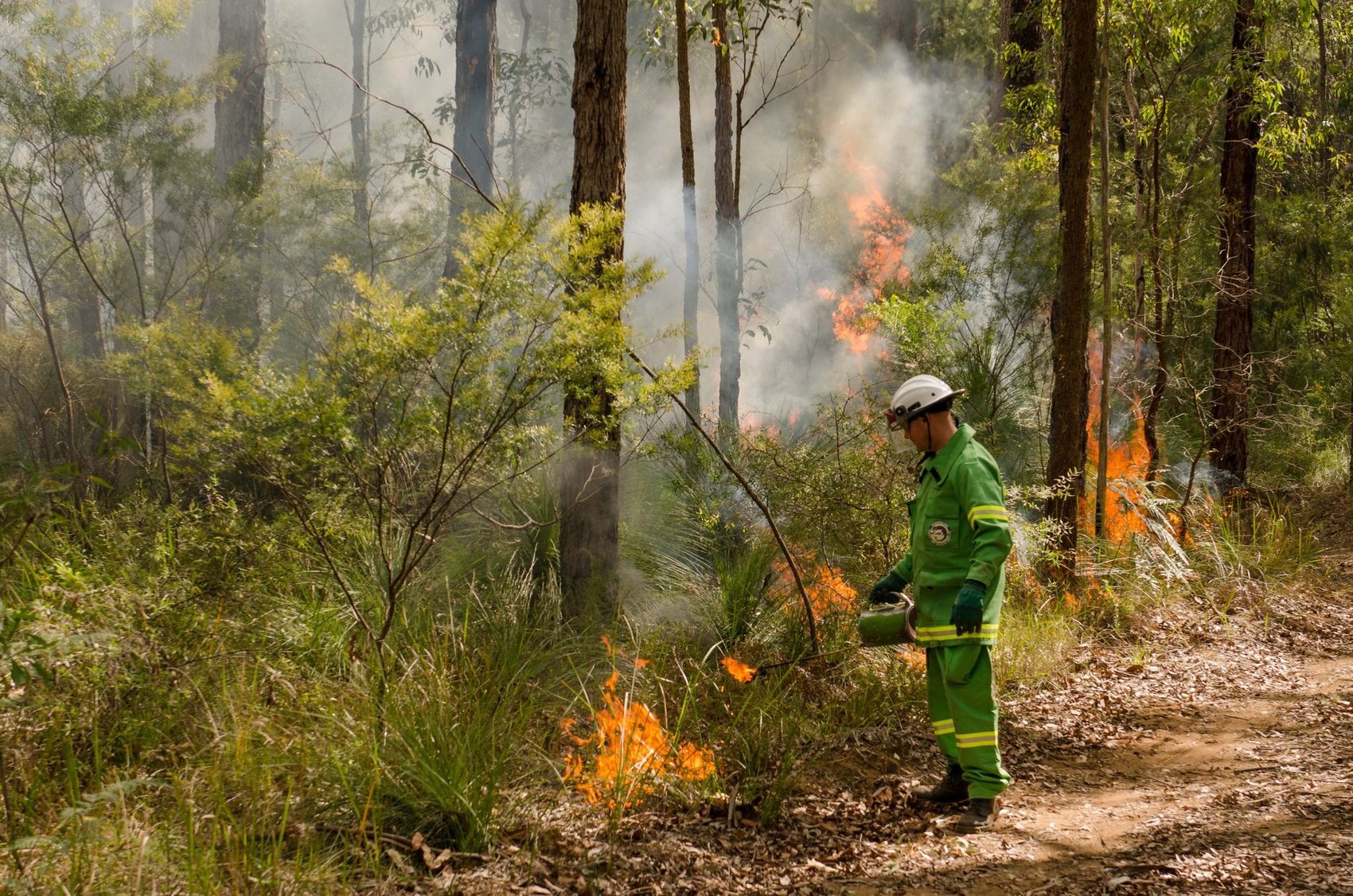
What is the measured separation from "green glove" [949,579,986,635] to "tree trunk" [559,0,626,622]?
9.52 feet

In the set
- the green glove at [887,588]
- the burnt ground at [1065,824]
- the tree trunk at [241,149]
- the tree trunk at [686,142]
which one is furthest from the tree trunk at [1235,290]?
the tree trunk at [241,149]

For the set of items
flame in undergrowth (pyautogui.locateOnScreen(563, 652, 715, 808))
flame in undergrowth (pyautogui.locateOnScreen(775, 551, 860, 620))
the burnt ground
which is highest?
flame in undergrowth (pyautogui.locateOnScreen(775, 551, 860, 620))

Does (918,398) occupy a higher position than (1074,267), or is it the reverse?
(1074,267)

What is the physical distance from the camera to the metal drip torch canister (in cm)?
409

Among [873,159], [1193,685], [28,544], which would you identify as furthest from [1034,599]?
[873,159]

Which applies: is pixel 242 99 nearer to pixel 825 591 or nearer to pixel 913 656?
pixel 825 591

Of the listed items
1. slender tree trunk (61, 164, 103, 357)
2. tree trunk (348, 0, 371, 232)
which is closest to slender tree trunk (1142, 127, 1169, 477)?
tree trunk (348, 0, 371, 232)

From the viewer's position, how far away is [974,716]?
3.86 m

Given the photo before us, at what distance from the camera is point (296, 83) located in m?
42.1

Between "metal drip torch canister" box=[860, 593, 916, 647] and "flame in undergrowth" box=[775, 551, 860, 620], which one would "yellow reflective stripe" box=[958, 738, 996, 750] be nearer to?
"metal drip torch canister" box=[860, 593, 916, 647]

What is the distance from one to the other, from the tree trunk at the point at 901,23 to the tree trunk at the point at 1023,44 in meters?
12.3

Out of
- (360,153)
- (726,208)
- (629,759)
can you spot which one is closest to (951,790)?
(629,759)

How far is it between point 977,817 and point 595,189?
174 inches

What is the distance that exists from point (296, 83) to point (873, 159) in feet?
97.2
